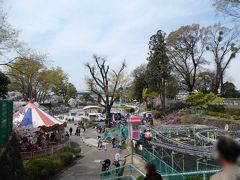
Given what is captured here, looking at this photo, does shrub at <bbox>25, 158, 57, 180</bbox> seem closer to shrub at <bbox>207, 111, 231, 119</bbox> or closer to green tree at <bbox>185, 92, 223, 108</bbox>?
shrub at <bbox>207, 111, 231, 119</bbox>

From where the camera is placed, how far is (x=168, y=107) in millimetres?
60844

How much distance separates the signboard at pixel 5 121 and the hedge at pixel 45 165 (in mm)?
3738

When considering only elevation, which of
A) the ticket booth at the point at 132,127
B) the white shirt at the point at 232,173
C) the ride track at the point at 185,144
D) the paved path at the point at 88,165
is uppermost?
the white shirt at the point at 232,173

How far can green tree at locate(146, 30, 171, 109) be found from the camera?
58.0 metres

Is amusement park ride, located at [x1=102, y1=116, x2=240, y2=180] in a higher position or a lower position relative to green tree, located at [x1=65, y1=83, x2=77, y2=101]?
lower

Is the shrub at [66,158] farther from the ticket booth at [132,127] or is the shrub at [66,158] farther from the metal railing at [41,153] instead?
the ticket booth at [132,127]

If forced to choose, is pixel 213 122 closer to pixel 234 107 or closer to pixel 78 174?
pixel 234 107

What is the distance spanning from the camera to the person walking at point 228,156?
3.33 meters

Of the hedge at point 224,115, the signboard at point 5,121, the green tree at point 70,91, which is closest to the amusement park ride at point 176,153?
the signboard at point 5,121

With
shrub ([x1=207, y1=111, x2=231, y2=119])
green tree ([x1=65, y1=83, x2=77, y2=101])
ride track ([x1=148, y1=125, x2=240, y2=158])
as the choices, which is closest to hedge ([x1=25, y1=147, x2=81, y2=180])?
ride track ([x1=148, y1=125, x2=240, y2=158])

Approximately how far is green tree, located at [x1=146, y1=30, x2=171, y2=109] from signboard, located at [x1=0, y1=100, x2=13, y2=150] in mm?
43986

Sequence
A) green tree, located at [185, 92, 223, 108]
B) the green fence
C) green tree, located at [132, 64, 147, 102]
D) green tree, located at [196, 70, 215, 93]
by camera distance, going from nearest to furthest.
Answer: the green fence < green tree, located at [185, 92, 223, 108] < green tree, located at [196, 70, 215, 93] < green tree, located at [132, 64, 147, 102]

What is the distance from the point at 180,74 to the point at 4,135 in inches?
1926

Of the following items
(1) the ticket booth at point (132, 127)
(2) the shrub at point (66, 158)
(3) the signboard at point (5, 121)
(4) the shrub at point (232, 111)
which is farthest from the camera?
(4) the shrub at point (232, 111)
